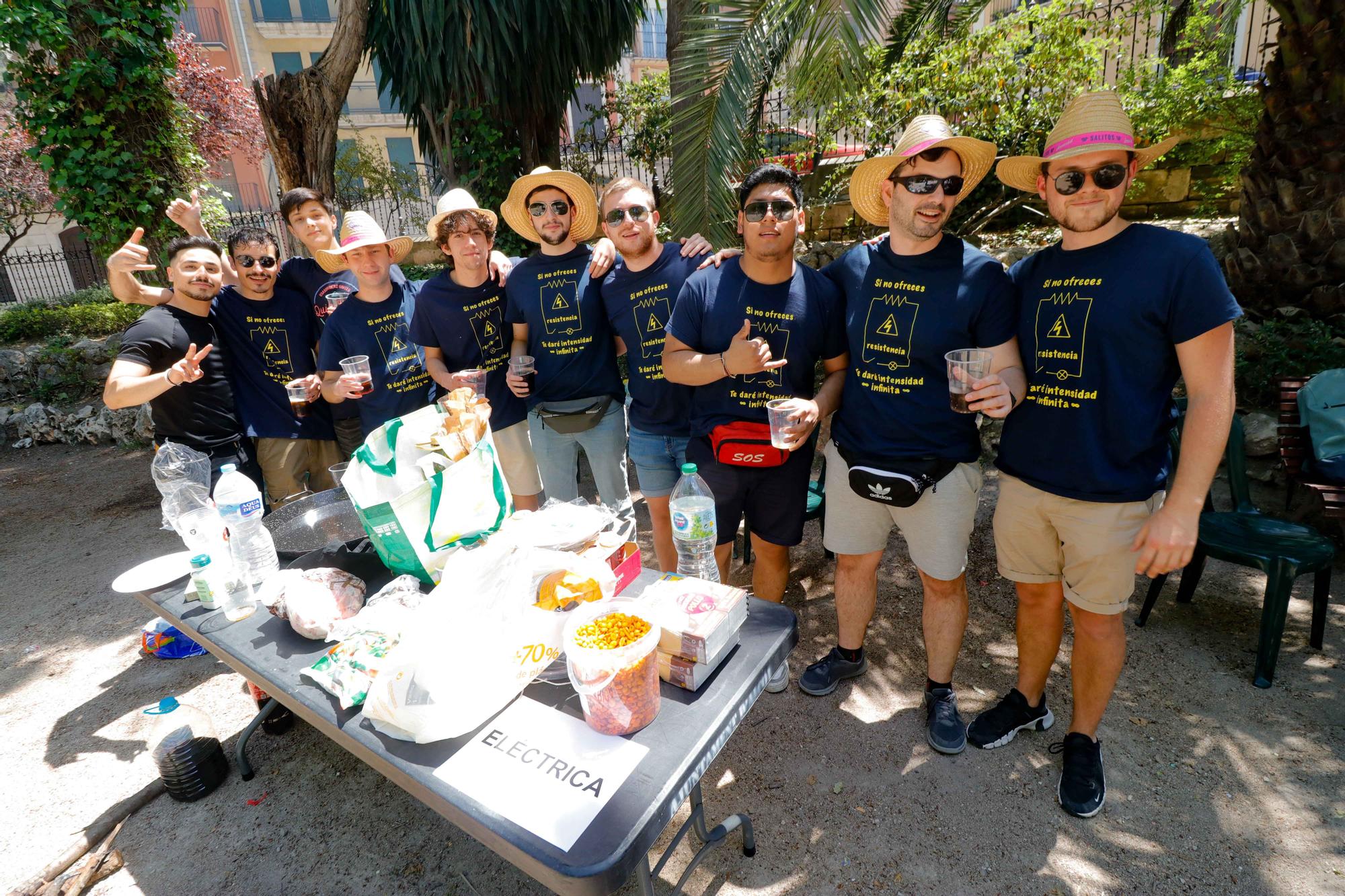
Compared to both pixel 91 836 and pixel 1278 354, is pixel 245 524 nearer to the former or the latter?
pixel 91 836

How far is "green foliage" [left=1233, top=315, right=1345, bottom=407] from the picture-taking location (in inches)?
176

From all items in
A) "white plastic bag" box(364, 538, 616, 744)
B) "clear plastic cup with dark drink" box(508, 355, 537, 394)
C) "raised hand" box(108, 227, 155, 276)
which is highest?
"raised hand" box(108, 227, 155, 276)

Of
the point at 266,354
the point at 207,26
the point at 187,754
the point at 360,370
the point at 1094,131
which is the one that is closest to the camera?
the point at 1094,131

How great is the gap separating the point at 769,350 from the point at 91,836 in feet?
10.8

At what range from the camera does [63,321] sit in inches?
403

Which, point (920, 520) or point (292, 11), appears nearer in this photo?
point (920, 520)

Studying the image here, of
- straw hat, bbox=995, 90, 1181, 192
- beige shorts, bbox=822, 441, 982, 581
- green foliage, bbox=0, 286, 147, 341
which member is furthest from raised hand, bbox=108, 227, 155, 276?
green foliage, bbox=0, 286, 147, 341

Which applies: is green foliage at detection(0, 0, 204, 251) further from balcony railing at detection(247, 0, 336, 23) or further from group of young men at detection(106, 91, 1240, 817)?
balcony railing at detection(247, 0, 336, 23)

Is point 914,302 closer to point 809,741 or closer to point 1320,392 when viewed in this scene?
point 809,741

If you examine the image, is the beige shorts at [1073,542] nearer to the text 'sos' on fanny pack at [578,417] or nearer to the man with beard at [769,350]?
the man with beard at [769,350]

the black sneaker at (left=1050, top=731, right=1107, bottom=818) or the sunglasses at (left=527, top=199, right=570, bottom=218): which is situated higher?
the sunglasses at (left=527, top=199, right=570, bottom=218)

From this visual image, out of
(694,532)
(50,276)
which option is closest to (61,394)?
(50,276)

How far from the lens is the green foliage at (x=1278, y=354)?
4.46 meters

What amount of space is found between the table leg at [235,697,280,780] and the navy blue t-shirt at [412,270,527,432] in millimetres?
1760
